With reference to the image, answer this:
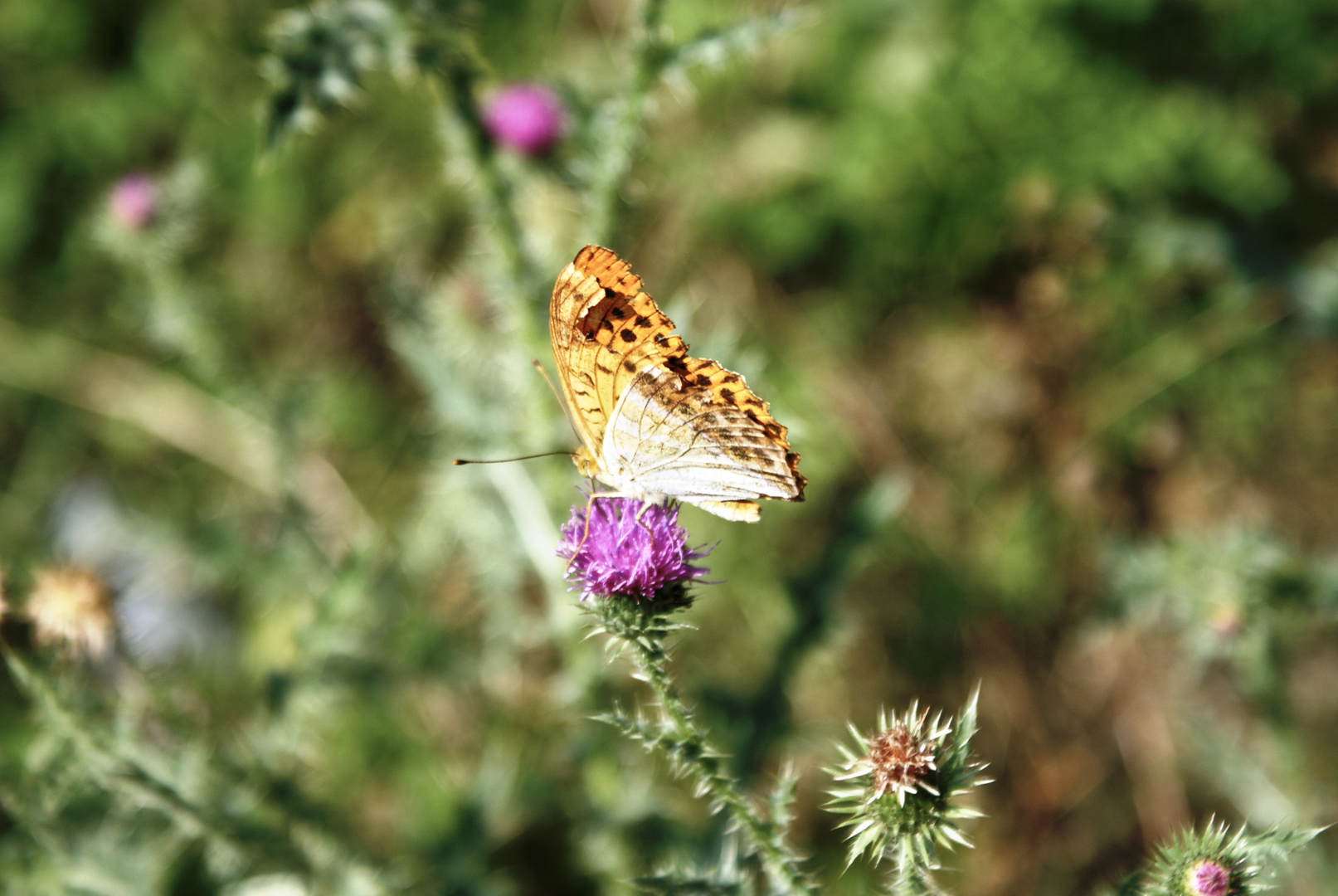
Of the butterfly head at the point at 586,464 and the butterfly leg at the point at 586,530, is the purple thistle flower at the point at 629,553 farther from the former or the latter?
the butterfly head at the point at 586,464

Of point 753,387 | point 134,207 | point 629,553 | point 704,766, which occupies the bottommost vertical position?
point 704,766

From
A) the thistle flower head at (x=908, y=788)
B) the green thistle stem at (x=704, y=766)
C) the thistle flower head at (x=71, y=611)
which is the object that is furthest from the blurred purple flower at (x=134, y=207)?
the thistle flower head at (x=908, y=788)

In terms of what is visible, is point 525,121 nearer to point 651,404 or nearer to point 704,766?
point 651,404

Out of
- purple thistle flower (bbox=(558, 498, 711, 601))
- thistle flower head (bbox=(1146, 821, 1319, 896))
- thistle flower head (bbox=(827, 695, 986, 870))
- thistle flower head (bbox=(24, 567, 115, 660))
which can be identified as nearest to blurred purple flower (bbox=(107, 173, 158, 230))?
thistle flower head (bbox=(24, 567, 115, 660))

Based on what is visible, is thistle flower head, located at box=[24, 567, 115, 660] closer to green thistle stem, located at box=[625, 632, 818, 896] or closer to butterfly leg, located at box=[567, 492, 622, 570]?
butterfly leg, located at box=[567, 492, 622, 570]

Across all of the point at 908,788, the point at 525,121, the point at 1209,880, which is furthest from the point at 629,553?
the point at 525,121

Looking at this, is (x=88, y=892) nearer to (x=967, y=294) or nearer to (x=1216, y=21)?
(x=967, y=294)
